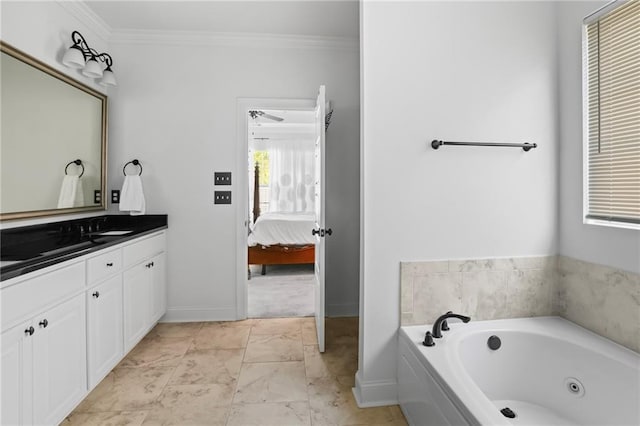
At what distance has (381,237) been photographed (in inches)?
69.6

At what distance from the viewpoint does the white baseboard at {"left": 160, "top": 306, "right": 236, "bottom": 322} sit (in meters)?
2.93

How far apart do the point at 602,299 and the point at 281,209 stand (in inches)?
236

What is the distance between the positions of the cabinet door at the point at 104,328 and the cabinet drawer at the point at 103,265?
6cm

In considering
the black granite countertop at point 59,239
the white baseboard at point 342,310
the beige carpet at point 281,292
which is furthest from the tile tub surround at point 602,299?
the black granite countertop at point 59,239

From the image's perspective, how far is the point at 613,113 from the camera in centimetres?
159

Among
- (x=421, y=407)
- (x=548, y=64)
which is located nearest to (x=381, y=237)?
(x=421, y=407)

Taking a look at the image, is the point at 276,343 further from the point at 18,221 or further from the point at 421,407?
the point at 18,221

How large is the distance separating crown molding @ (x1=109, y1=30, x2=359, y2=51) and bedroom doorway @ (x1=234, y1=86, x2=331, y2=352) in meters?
0.52

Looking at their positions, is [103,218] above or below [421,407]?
above

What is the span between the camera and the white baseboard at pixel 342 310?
3.11m

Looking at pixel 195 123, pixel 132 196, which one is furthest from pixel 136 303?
pixel 195 123

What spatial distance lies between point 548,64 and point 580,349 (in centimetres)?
159

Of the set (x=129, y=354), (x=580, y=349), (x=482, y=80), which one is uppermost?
(x=482, y=80)

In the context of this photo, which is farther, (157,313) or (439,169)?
(157,313)
